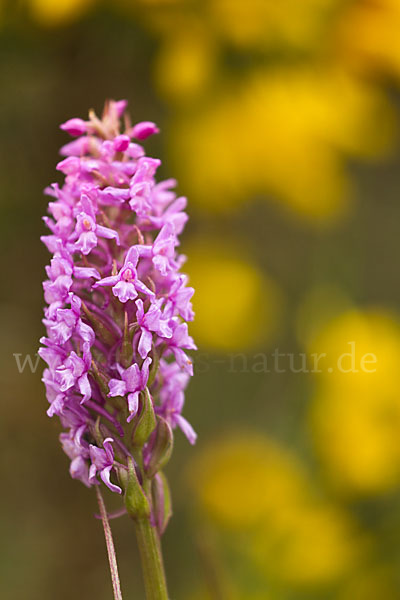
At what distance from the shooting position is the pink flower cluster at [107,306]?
0.56 meters

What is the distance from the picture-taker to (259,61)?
1062 millimetres

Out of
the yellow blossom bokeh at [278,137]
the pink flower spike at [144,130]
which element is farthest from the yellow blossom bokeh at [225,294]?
the pink flower spike at [144,130]

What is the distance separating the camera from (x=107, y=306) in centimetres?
59

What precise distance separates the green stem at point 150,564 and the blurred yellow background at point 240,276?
1.18 ft

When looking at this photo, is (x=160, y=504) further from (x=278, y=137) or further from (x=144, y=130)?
(x=278, y=137)

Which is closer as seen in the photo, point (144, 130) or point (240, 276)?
point (144, 130)

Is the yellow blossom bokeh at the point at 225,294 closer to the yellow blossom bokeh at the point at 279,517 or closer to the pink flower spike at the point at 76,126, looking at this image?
the yellow blossom bokeh at the point at 279,517

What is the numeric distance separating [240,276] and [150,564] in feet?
2.53

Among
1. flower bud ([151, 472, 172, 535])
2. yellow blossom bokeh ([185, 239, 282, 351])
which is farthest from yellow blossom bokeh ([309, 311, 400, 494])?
flower bud ([151, 472, 172, 535])

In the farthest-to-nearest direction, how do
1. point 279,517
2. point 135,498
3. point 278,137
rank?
1. point 279,517
2. point 278,137
3. point 135,498

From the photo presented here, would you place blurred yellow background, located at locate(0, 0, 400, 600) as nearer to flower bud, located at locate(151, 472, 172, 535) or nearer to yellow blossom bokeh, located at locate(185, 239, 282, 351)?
yellow blossom bokeh, located at locate(185, 239, 282, 351)

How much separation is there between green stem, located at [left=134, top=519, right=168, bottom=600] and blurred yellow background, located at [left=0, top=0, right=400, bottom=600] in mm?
358

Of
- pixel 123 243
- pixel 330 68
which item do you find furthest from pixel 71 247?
pixel 330 68

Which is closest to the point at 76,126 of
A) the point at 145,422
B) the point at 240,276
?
the point at 145,422
